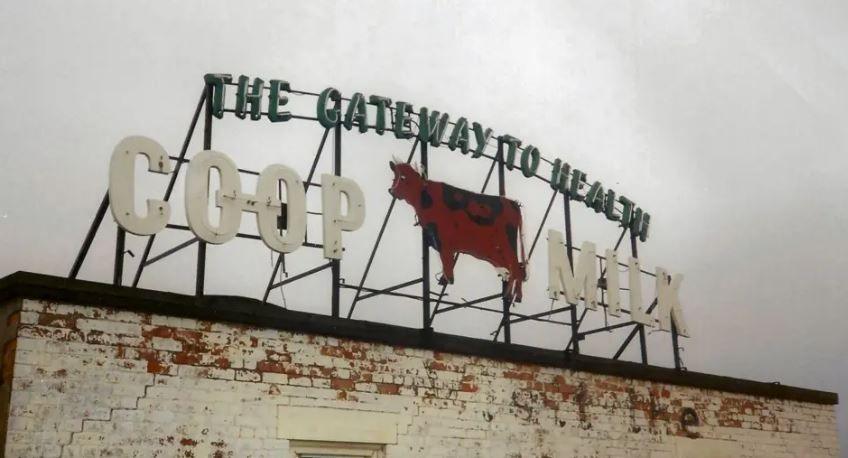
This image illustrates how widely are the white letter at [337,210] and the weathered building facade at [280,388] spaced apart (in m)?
0.96

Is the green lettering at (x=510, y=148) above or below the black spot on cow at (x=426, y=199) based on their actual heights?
above

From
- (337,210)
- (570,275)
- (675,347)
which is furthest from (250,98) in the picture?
(675,347)

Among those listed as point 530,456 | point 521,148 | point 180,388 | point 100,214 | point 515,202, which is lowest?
point 530,456

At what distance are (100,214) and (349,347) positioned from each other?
266cm

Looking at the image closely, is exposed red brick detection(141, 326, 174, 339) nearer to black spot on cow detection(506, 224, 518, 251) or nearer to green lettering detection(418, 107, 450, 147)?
green lettering detection(418, 107, 450, 147)

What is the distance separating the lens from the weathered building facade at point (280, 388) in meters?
7.04

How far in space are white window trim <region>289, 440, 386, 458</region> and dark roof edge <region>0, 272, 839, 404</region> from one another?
102 centimetres

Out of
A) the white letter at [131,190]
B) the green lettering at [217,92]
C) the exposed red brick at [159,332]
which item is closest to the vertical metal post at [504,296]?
the green lettering at [217,92]

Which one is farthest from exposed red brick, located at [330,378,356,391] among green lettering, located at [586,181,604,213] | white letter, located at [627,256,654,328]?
green lettering, located at [586,181,604,213]

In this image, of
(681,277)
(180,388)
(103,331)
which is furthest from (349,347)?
(681,277)

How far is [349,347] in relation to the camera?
29.2 ft

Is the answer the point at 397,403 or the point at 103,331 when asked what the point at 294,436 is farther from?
the point at 103,331

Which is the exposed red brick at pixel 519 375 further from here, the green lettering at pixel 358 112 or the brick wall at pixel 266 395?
the green lettering at pixel 358 112

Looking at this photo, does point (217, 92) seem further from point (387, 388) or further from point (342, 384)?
point (387, 388)
